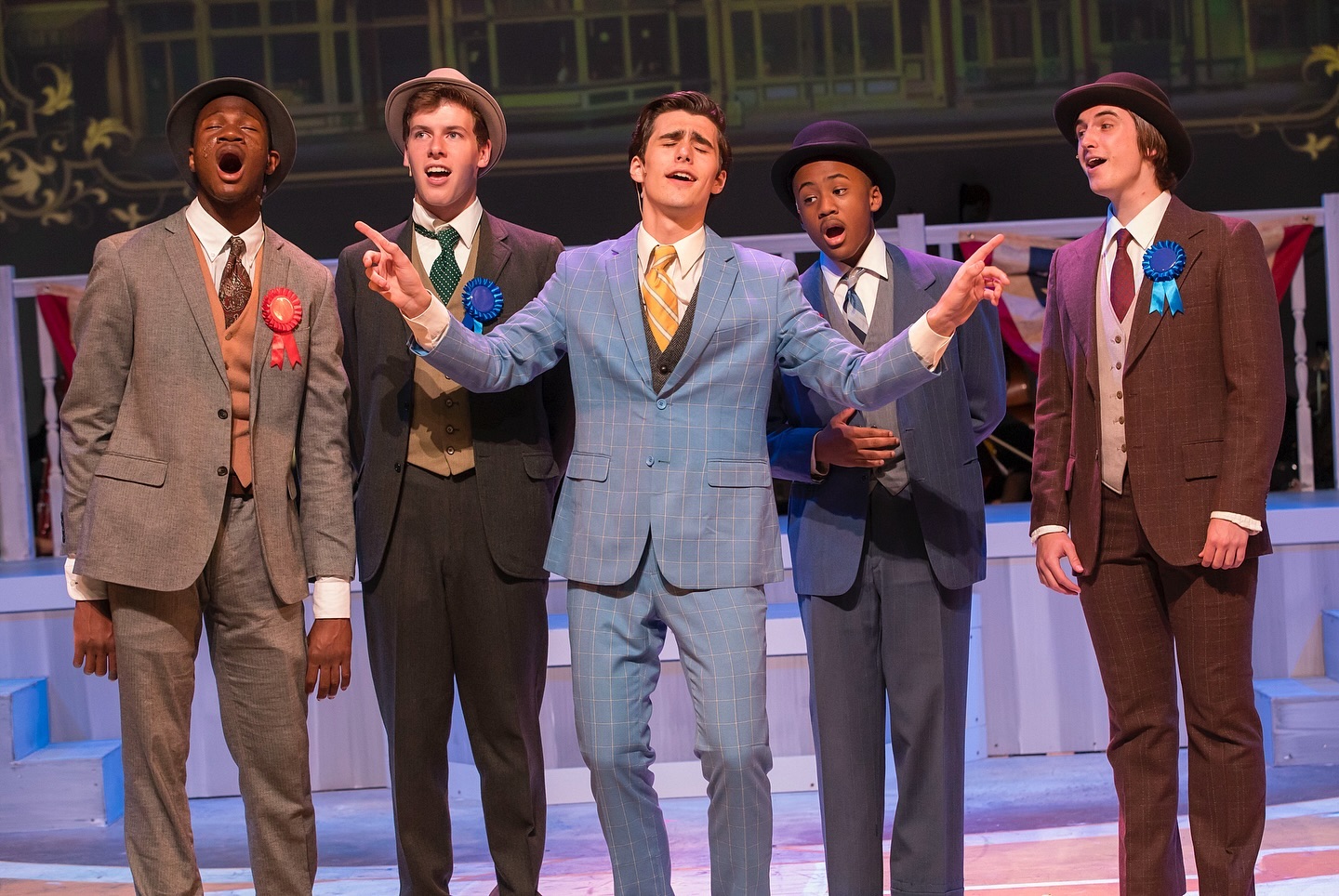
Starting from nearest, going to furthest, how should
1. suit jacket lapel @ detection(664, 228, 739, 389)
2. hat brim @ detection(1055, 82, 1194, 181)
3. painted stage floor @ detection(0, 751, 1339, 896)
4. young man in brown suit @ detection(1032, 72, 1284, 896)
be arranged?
suit jacket lapel @ detection(664, 228, 739, 389) → young man in brown suit @ detection(1032, 72, 1284, 896) → hat brim @ detection(1055, 82, 1194, 181) → painted stage floor @ detection(0, 751, 1339, 896)

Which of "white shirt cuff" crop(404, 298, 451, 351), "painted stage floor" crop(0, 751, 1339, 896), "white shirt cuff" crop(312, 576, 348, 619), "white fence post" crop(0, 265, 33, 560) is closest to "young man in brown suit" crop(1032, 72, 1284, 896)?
"painted stage floor" crop(0, 751, 1339, 896)

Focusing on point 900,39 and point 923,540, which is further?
point 900,39

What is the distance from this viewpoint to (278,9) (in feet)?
22.8

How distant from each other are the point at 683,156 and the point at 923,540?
0.95 metres

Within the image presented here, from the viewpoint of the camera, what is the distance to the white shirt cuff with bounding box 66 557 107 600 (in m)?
2.74

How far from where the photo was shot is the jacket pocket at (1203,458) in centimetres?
279

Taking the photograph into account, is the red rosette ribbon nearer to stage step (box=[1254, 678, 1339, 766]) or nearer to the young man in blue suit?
the young man in blue suit

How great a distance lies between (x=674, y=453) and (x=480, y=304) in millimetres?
584

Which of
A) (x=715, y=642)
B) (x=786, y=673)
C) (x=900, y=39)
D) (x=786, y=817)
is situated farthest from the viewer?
(x=900, y=39)

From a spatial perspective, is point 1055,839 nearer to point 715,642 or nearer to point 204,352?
point 715,642

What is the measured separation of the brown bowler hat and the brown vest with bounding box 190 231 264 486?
1.73 m

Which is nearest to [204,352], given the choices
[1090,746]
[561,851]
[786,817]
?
[561,851]

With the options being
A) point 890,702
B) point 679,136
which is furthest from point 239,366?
point 890,702

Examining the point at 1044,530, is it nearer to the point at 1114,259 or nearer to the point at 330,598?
the point at 1114,259
